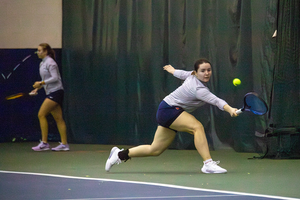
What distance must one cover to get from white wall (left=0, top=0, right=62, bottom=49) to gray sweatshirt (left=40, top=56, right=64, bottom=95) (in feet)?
5.74

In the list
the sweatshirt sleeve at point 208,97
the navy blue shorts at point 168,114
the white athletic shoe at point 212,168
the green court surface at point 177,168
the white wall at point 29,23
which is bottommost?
the green court surface at point 177,168

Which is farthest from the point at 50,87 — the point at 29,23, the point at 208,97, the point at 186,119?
the point at 208,97

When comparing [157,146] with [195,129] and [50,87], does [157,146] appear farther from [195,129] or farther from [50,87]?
[50,87]

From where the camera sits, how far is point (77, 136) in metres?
8.90

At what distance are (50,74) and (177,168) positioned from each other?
2.74 m

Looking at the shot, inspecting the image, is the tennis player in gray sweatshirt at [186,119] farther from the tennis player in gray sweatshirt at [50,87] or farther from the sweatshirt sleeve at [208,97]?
the tennis player in gray sweatshirt at [50,87]

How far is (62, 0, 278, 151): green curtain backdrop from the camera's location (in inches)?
291

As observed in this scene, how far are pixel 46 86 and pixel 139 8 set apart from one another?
2100 mm

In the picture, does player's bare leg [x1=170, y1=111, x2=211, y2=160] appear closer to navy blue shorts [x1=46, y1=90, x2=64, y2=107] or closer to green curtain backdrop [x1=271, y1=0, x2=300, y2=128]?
green curtain backdrop [x1=271, y1=0, x2=300, y2=128]

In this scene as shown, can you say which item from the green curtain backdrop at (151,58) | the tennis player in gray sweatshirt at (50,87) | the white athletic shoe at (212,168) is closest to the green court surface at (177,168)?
the white athletic shoe at (212,168)

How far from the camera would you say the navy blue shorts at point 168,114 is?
5195 millimetres

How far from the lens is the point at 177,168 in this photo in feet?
19.1

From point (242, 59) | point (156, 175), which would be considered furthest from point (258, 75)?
point (156, 175)

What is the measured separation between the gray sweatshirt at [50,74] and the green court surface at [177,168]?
99 centimetres
